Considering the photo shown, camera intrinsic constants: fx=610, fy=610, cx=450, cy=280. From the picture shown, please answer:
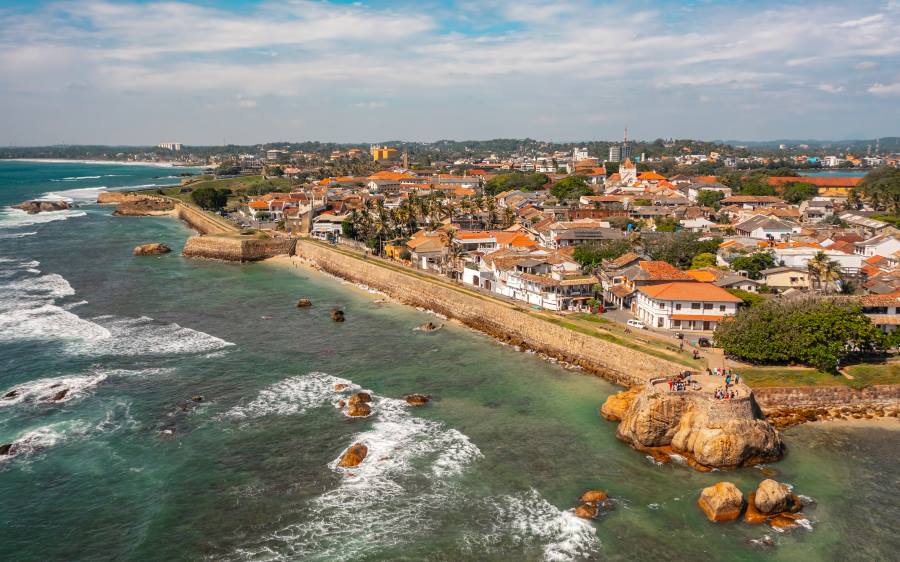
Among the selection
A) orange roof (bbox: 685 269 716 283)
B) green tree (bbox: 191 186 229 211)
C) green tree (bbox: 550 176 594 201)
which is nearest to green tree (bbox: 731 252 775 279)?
orange roof (bbox: 685 269 716 283)

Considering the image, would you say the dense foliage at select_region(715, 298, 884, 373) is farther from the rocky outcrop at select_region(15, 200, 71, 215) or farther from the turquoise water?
the rocky outcrop at select_region(15, 200, 71, 215)

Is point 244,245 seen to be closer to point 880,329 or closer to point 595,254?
point 595,254

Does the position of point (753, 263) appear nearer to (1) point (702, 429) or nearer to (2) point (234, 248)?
(1) point (702, 429)

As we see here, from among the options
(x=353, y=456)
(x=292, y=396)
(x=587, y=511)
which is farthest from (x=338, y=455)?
(x=587, y=511)

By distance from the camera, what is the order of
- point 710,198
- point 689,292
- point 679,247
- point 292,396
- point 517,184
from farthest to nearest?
point 517,184
point 710,198
point 679,247
point 689,292
point 292,396

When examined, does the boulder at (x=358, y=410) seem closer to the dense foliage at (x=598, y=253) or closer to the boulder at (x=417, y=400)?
the boulder at (x=417, y=400)

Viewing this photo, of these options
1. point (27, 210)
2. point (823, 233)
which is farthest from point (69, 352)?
point (27, 210)

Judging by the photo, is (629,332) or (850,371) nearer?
(850,371)
